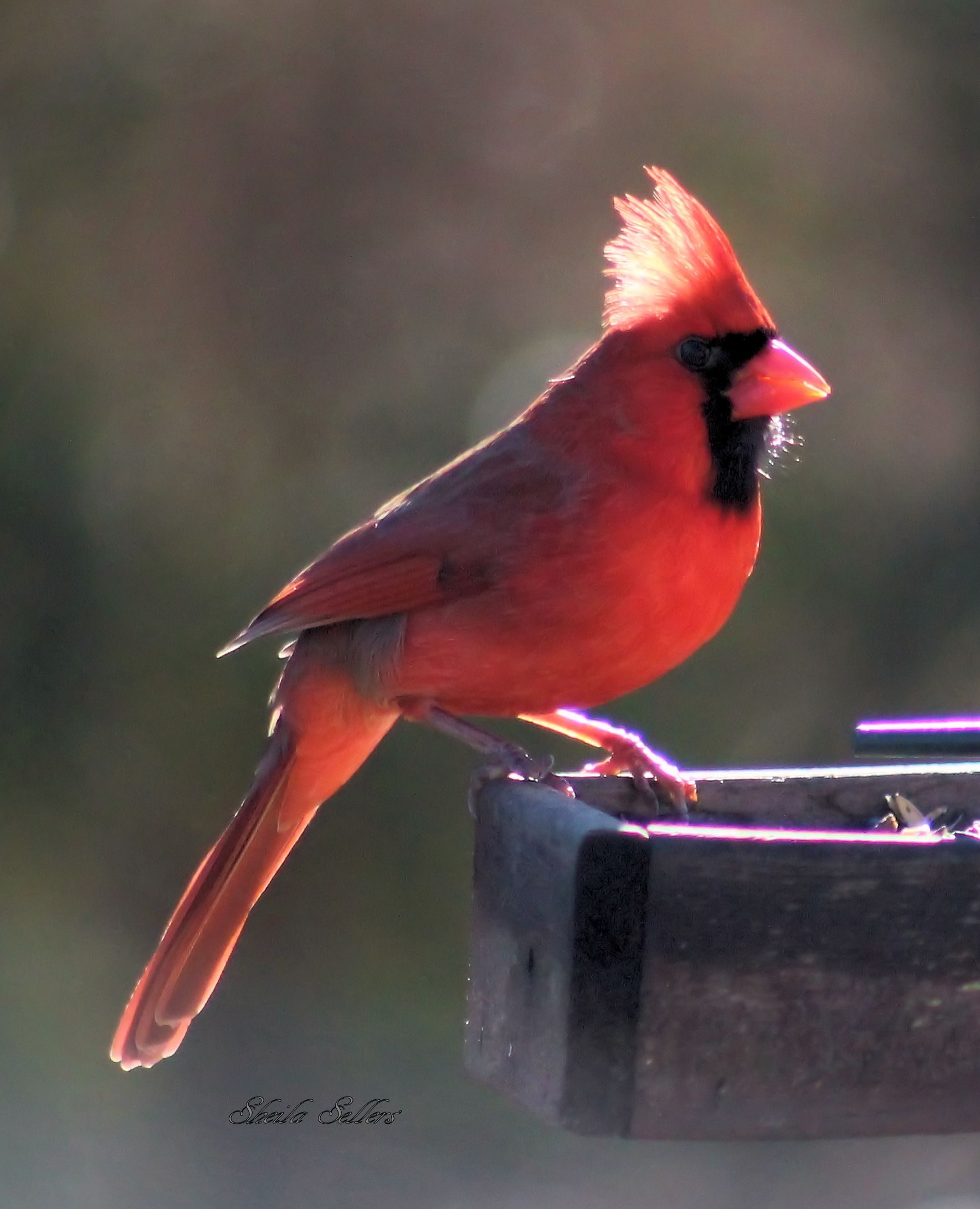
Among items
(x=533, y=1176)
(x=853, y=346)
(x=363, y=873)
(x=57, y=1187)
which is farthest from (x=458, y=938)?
(x=853, y=346)

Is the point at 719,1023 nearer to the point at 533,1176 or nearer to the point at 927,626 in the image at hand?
the point at 533,1176

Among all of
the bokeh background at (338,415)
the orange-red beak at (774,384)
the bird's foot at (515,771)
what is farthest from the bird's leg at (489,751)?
the bokeh background at (338,415)

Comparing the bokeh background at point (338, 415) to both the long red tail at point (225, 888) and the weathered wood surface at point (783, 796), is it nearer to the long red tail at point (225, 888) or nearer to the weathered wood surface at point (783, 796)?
the long red tail at point (225, 888)

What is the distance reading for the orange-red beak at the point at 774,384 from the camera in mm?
2416

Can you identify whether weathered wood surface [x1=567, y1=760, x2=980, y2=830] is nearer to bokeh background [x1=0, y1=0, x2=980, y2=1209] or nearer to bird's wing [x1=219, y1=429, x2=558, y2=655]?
bird's wing [x1=219, y1=429, x2=558, y2=655]

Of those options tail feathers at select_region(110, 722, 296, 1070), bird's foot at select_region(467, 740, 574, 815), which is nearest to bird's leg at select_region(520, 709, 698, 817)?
bird's foot at select_region(467, 740, 574, 815)

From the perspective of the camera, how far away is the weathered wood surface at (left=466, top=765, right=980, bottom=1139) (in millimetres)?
1674

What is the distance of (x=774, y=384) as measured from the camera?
2426 mm

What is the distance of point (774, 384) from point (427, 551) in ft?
1.72

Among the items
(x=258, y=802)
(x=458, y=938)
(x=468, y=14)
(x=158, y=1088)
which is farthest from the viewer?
(x=468, y=14)

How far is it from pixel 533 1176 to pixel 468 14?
313cm

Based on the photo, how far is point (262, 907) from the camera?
4.84 meters

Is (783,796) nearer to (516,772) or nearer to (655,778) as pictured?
(655,778)

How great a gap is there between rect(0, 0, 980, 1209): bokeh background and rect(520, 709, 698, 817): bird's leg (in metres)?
1.89
